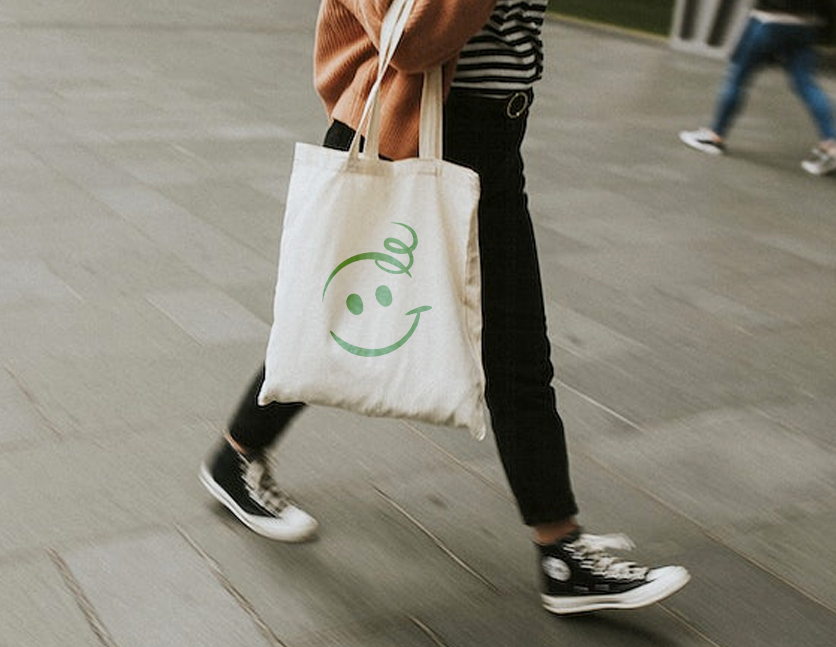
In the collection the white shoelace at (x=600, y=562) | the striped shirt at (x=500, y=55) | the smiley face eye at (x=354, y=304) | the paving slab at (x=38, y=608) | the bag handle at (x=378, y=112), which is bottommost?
the paving slab at (x=38, y=608)

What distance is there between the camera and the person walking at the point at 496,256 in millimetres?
2490

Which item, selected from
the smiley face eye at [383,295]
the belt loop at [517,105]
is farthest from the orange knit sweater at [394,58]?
the smiley face eye at [383,295]

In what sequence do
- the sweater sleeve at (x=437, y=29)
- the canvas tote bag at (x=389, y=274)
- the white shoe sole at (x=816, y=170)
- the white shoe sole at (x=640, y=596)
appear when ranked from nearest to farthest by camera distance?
1. the sweater sleeve at (x=437, y=29)
2. the canvas tote bag at (x=389, y=274)
3. the white shoe sole at (x=640, y=596)
4. the white shoe sole at (x=816, y=170)

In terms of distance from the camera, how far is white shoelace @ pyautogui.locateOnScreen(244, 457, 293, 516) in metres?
3.08

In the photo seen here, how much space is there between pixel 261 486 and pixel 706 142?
5746 millimetres

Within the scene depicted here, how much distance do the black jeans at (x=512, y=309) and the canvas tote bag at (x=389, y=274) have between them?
0.14m

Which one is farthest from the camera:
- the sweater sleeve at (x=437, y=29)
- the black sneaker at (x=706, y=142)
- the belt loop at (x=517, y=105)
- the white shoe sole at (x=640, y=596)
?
the black sneaker at (x=706, y=142)

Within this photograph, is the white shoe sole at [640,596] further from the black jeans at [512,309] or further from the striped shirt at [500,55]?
the striped shirt at [500,55]

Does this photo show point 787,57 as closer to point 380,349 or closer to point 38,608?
point 380,349

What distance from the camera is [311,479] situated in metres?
3.38

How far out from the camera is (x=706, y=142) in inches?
322

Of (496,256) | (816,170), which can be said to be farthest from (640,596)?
(816,170)

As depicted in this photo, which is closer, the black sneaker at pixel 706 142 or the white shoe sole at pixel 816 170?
the white shoe sole at pixel 816 170

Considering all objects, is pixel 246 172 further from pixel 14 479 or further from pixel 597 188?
pixel 14 479
